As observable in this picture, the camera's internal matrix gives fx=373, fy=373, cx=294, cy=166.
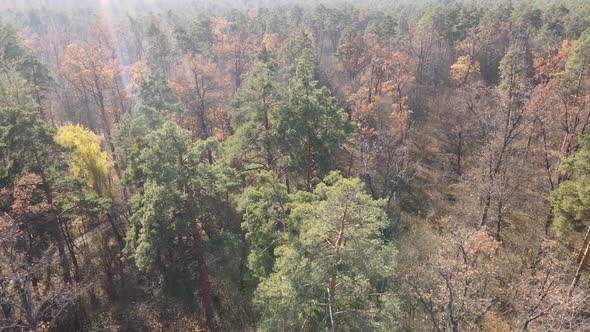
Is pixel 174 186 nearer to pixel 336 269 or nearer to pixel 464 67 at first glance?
pixel 336 269

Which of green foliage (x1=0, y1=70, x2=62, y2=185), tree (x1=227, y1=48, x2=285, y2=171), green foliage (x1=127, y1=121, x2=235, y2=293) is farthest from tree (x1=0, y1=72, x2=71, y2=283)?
tree (x1=227, y1=48, x2=285, y2=171)

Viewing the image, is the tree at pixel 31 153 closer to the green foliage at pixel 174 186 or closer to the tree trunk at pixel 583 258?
the green foliage at pixel 174 186

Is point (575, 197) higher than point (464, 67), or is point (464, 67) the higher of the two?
point (464, 67)

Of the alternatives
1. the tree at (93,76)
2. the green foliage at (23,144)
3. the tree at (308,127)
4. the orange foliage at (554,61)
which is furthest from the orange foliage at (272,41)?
the green foliage at (23,144)

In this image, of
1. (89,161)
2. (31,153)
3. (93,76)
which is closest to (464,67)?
(89,161)

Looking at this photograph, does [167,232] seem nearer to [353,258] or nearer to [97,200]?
[97,200]

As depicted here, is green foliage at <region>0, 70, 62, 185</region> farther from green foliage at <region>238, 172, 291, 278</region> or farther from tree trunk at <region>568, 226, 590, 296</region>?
tree trunk at <region>568, 226, 590, 296</region>
